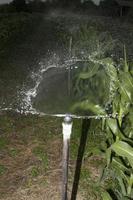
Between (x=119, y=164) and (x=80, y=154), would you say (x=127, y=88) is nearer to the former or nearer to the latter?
(x=119, y=164)

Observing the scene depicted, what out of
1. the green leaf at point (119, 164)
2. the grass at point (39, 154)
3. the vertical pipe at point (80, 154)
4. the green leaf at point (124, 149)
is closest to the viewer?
the green leaf at point (124, 149)

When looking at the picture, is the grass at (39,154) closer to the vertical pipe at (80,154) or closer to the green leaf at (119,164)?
the vertical pipe at (80,154)

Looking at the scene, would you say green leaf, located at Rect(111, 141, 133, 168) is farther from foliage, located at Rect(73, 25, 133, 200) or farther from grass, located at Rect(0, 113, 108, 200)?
grass, located at Rect(0, 113, 108, 200)

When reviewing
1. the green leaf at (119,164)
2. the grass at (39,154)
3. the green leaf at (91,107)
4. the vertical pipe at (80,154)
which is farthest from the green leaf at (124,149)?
the vertical pipe at (80,154)

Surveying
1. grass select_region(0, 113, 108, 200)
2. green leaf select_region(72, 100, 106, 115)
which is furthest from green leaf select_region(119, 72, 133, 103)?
grass select_region(0, 113, 108, 200)

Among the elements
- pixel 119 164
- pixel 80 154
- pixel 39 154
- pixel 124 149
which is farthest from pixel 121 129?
pixel 39 154

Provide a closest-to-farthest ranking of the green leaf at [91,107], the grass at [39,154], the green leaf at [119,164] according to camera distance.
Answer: the green leaf at [119,164], the green leaf at [91,107], the grass at [39,154]

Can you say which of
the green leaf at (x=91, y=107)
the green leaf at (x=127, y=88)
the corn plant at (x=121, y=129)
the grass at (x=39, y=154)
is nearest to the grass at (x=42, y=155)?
the grass at (x=39, y=154)

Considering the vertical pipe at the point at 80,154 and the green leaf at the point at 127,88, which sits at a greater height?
the green leaf at the point at 127,88

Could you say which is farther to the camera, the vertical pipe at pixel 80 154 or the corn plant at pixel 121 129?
the vertical pipe at pixel 80 154

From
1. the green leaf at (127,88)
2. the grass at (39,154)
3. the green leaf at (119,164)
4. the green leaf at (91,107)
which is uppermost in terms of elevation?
the green leaf at (127,88)

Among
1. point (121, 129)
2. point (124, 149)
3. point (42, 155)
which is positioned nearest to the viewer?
point (124, 149)

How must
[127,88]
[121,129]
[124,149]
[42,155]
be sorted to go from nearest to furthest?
[124,149] → [127,88] → [121,129] → [42,155]

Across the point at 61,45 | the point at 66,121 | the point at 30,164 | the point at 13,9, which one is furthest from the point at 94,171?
the point at 13,9
